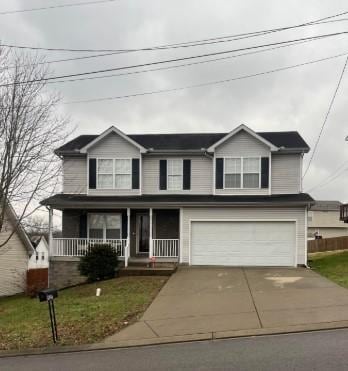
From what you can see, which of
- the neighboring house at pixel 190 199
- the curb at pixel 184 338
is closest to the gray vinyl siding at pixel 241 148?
the neighboring house at pixel 190 199

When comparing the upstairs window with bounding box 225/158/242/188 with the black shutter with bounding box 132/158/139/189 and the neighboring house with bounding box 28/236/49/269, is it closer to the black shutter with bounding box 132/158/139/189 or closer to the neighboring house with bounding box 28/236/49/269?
the black shutter with bounding box 132/158/139/189

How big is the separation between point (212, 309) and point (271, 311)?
1.39 metres

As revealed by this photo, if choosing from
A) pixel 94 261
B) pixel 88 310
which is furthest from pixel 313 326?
pixel 94 261

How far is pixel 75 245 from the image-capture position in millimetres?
23781

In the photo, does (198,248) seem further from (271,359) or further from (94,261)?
(271,359)

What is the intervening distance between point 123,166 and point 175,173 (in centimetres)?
261

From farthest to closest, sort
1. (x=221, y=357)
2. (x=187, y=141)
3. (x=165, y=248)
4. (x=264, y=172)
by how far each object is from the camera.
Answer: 1. (x=187, y=141)
2. (x=264, y=172)
3. (x=165, y=248)
4. (x=221, y=357)

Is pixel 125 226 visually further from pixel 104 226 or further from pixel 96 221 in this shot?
pixel 96 221

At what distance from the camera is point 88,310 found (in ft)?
40.2

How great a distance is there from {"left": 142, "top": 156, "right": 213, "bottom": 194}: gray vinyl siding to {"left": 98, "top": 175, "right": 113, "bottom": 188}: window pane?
5.40 ft

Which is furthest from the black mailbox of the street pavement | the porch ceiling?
the porch ceiling

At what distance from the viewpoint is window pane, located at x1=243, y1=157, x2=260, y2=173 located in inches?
952

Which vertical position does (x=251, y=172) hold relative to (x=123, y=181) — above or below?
above

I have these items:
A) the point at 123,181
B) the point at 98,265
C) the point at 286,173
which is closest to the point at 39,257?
the point at 123,181
